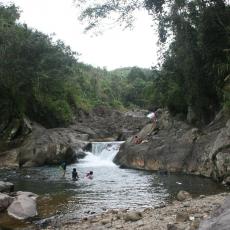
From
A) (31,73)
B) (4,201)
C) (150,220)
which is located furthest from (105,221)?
(31,73)

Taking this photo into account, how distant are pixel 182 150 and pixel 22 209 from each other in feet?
53.6

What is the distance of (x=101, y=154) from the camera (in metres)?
39.8

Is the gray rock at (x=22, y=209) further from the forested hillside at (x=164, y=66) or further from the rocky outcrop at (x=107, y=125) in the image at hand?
the rocky outcrop at (x=107, y=125)

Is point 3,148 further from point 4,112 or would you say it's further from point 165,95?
point 165,95

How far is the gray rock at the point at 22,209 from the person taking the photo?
640 inches

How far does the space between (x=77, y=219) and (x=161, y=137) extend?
19.8 meters

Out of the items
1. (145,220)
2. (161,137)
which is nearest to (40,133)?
(161,137)

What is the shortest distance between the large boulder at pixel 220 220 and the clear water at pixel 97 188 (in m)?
9.89

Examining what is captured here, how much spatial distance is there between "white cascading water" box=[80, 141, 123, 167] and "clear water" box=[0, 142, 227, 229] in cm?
354

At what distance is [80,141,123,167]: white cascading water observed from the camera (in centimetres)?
3785

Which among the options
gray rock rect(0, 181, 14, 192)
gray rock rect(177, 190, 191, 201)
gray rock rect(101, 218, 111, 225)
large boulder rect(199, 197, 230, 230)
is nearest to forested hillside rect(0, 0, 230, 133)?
gray rock rect(177, 190, 191, 201)

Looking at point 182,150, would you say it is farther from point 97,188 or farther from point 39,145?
point 39,145

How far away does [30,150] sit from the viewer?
1437 inches

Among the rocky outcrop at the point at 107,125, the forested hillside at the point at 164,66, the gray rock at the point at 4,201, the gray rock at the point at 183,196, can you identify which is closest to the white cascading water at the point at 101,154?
the forested hillside at the point at 164,66
